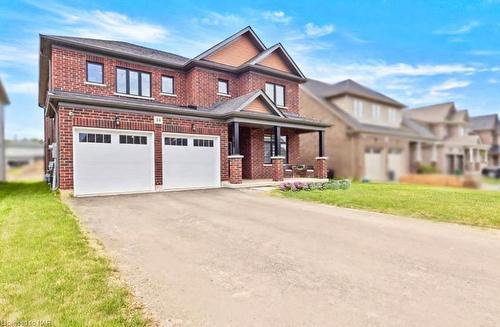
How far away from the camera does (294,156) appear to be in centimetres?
1936

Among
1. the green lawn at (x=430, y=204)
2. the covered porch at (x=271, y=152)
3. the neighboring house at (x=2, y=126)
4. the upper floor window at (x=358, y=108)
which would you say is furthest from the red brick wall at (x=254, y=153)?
the neighboring house at (x=2, y=126)

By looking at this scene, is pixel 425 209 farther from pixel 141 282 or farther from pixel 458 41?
pixel 141 282

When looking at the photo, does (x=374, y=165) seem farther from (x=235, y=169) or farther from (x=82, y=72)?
(x=82, y=72)

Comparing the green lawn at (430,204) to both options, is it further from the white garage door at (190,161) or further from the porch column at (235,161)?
the white garage door at (190,161)

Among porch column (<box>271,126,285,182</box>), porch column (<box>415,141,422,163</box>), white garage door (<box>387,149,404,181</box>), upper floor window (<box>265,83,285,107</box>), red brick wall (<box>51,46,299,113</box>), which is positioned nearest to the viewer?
porch column (<box>415,141,422,163</box>)

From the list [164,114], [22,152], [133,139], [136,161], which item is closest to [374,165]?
[164,114]

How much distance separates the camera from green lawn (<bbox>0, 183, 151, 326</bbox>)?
282 centimetres

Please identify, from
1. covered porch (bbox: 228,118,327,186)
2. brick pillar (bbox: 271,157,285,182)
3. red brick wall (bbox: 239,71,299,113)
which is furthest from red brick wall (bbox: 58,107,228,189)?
red brick wall (bbox: 239,71,299,113)

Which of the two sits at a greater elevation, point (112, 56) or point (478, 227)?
point (112, 56)

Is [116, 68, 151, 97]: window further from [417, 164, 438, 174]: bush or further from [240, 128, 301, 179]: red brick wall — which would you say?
[417, 164, 438, 174]: bush

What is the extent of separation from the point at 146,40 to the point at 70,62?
673 centimetres

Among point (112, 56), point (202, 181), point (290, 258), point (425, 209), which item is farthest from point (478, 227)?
point (112, 56)

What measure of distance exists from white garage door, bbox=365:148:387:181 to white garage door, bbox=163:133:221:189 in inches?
314

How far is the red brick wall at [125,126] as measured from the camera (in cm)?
1066
